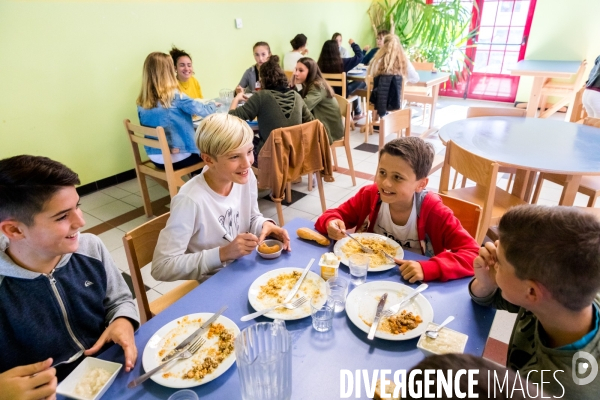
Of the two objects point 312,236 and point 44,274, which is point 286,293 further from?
point 44,274

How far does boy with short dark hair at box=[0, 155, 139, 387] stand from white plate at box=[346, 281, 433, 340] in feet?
1.91

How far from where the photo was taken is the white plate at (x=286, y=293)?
1025 millimetres

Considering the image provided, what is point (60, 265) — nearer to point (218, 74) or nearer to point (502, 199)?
point (502, 199)

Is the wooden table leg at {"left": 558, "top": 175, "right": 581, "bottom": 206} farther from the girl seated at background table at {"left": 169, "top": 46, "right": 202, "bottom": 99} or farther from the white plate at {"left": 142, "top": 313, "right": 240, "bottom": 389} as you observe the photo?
the girl seated at background table at {"left": 169, "top": 46, "right": 202, "bottom": 99}

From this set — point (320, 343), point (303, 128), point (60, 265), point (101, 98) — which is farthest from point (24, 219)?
point (101, 98)

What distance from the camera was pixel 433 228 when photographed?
1.42m

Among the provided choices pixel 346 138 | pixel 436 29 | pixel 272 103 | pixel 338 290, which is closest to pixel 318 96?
pixel 346 138

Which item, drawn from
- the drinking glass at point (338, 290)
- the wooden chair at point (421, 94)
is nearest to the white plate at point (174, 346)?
the drinking glass at point (338, 290)

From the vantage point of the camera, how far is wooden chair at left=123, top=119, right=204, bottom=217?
271 centimetres

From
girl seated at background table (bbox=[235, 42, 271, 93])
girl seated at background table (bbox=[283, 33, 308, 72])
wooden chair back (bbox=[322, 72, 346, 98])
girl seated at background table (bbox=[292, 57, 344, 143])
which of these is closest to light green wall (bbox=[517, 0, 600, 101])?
wooden chair back (bbox=[322, 72, 346, 98])

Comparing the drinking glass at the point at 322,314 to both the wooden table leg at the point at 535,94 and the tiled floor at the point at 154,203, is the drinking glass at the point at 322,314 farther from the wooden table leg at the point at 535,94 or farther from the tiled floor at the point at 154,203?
the wooden table leg at the point at 535,94

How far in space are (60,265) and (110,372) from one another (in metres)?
0.37

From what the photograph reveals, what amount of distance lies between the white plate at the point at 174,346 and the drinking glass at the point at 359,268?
1.36 ft

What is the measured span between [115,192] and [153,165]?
917mm
